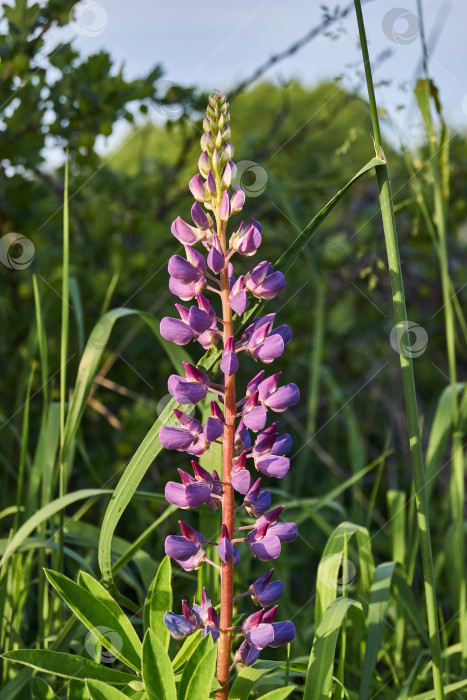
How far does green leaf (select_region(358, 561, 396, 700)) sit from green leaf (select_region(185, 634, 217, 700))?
0.38 metres

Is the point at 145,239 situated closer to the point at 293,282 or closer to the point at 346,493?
the point at 293,282

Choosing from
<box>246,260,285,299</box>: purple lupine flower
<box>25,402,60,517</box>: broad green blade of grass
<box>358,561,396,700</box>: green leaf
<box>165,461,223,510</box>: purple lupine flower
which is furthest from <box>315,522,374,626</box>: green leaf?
<box>25,402,60,517</box>: broad green blade of grass

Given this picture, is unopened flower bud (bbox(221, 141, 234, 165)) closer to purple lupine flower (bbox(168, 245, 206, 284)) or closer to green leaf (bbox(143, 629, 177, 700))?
purple lupine flower (bbox(168, 245, 206, 284))

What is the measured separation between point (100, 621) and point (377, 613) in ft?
1.53

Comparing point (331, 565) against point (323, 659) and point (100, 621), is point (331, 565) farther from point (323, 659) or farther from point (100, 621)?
point (100, 621)

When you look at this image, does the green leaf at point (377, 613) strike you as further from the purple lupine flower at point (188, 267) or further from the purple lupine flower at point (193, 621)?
the purple lupine flower at point (188, 267)

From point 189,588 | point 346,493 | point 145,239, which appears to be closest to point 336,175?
point 145,239

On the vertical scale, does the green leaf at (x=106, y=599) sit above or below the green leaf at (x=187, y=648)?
above

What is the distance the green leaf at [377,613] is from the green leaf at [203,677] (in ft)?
1.23

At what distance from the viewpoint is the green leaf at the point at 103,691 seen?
0.75 metres

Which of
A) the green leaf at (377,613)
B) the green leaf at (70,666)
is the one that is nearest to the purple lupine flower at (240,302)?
the green leaf at (70,666)

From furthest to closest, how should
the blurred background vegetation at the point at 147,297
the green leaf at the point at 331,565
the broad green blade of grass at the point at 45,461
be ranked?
1. the blurred background vegetation at the point at 147,297
2. the broad green blade of grass at the point at 45,461
3. the green leaf at the point at 331,565

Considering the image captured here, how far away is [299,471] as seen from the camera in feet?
6.42

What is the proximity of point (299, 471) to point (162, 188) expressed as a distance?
117cm
